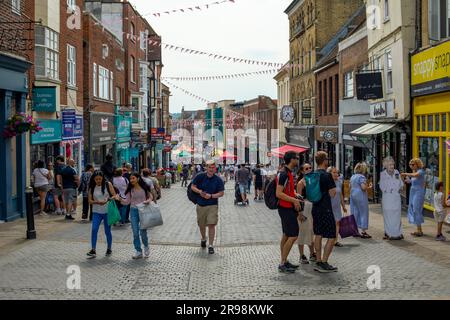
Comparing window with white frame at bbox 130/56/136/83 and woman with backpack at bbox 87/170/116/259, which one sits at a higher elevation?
window with white frame at bbox 130/56/136/83

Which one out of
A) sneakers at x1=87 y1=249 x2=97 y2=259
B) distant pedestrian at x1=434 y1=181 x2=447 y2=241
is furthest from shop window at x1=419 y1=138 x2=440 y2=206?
sneakers at x1=87 y1=249 x2=97 y2=259

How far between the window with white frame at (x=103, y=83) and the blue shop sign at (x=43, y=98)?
43.2 feet

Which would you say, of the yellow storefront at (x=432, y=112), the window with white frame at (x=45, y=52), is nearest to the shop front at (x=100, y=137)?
the window with white frame at (x=45, y=52)

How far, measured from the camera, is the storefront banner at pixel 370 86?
2341 centimetres

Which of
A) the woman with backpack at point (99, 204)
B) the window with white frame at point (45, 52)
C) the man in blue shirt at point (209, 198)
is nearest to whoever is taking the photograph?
the woman with backpack at point (99, 204)

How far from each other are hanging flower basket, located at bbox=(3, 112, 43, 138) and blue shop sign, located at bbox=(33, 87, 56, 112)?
376 centimetres

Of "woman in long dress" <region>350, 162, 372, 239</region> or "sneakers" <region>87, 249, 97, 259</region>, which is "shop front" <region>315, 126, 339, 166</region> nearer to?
"woman in long dress" <region>350, 162, 372, 239</region>

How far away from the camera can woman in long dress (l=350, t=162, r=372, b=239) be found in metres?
13.9

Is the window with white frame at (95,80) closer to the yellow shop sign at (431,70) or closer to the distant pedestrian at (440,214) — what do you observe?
the yellow shop sign at (431,70)

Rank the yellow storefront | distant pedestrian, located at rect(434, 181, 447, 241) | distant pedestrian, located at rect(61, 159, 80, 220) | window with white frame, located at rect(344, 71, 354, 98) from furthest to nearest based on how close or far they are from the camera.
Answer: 1. window with white frame, located at rect(344, 71, 354, 98)
2. distant pedestrian, located at rect(61, 159, 80, 220)
3. the yellow storefront
4. distant pedestrian, located at rect(434, 181, 447, 241)

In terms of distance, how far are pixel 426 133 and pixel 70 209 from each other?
32.9ft

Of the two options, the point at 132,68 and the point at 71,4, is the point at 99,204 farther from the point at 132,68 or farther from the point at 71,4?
the point at 132,68

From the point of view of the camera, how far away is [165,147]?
6222cm
